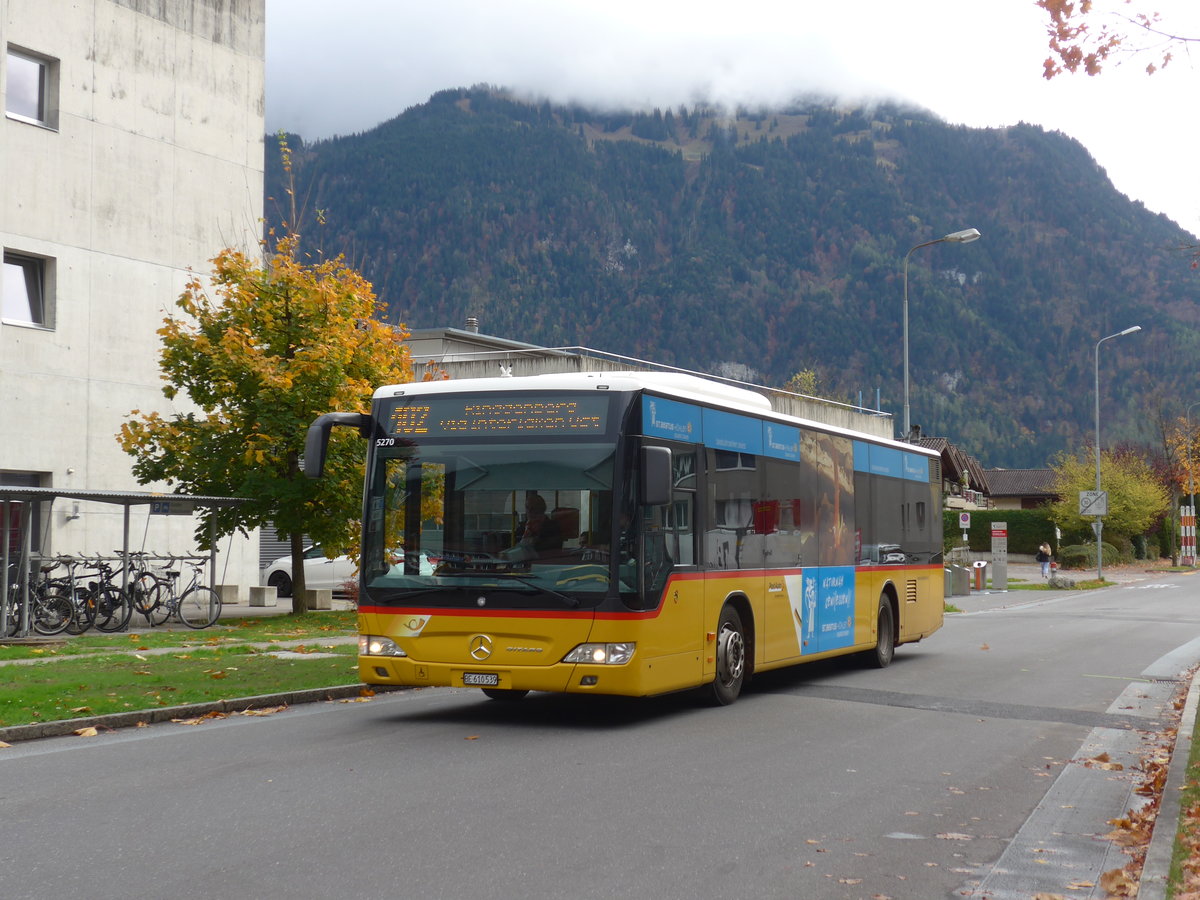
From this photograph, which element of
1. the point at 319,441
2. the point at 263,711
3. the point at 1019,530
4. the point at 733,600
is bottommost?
the point at 263,711

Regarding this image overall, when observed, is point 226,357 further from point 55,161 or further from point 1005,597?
point 1005,597

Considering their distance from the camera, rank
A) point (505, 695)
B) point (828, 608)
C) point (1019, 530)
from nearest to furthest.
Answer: point (505, 695) → point (828, 608) → point (1019, 530)

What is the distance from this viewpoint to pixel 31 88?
2686 cm

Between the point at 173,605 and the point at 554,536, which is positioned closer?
the point at 554,536

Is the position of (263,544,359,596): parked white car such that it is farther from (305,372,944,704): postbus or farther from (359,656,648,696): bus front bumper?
(359,656,648,696): bus front bumper

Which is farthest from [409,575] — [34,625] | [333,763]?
[34,625]

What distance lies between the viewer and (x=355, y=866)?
6398 mm

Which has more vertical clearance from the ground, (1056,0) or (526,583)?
(1056,0)

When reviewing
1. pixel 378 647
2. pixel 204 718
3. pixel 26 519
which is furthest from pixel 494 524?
pixel 26 519

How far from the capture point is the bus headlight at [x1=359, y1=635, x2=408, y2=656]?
11.6 meters

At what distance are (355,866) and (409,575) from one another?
5.31 meters

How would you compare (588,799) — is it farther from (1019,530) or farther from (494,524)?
(1019,530)

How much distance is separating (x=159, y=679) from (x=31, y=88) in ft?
56.9

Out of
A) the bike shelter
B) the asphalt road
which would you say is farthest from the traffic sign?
the asphalt road
